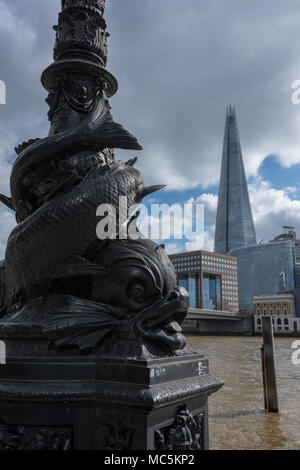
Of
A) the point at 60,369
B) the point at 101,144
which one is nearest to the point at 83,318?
the point at 60,369

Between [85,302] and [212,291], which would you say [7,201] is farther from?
[212,291]

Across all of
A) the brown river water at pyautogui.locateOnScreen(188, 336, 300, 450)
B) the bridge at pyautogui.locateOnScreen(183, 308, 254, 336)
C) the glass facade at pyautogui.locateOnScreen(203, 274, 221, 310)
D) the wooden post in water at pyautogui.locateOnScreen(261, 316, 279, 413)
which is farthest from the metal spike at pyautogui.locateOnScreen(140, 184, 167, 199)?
the glass facade at pyautogui.locateOnScreen(203, 274, 221, 310)

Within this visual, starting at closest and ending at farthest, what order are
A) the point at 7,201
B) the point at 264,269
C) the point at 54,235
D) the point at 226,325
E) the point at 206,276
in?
the point at 54,235
the point at 7,201
the point at 226,325
the point at 206,276
the point at 264,269

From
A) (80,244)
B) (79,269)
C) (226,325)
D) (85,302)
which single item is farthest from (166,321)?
(226,325)

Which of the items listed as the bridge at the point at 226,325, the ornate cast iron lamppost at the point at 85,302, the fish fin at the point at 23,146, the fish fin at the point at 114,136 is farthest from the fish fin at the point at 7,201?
the bridge at the point at 226,325

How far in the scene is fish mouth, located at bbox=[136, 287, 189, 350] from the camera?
3.77 metres

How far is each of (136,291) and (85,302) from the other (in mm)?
508

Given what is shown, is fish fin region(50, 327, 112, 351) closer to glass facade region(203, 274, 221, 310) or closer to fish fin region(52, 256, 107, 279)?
fish fin region(52, 256, 107, 279)

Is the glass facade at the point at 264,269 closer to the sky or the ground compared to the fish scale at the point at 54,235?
Result: closer to the sky

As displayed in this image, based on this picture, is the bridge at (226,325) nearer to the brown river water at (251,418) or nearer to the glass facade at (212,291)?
the glass facade at (212,291)

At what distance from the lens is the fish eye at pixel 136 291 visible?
3939 mm

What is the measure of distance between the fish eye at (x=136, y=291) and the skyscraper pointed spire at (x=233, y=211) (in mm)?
121092

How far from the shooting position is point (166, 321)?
397cm

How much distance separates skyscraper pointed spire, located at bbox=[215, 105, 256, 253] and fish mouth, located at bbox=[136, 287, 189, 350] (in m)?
121
